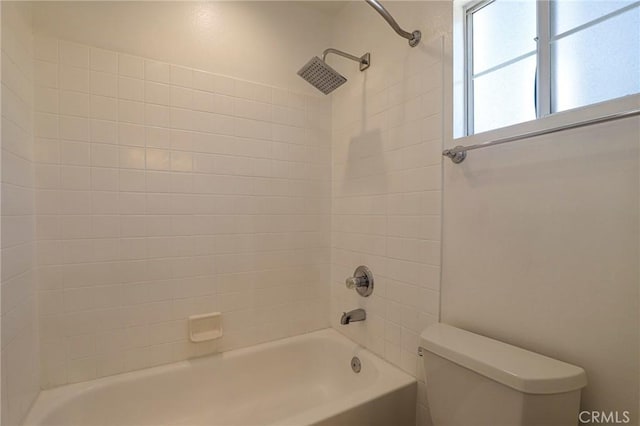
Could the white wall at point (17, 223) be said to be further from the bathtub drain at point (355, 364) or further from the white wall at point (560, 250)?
the white wall at point (560, 250)

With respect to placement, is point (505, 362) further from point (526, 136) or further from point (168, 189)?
point (168, 189)

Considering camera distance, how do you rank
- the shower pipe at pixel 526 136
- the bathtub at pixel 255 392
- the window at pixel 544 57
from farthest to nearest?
the bathtub at pixel 255 392 → the window at pixel 544 57 → the shower pipe at pixel 526 136

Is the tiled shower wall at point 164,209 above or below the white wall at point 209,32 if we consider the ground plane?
below

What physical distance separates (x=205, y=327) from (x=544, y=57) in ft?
6.26

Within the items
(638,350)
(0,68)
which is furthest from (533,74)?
(0,68)

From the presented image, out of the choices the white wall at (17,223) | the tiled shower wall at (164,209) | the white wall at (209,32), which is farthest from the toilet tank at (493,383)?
the white wall at (209,32)

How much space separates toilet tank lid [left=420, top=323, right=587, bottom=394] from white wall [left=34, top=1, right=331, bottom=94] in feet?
5.22

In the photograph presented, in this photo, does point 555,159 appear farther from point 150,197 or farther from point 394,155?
point 150,197

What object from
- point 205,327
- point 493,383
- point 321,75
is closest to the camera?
→ point 493,383

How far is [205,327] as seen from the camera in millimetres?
1606

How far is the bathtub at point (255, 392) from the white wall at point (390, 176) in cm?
13

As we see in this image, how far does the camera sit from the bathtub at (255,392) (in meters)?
1.25

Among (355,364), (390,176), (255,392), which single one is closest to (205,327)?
(255,392)

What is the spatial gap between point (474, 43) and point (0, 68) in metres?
1.80
